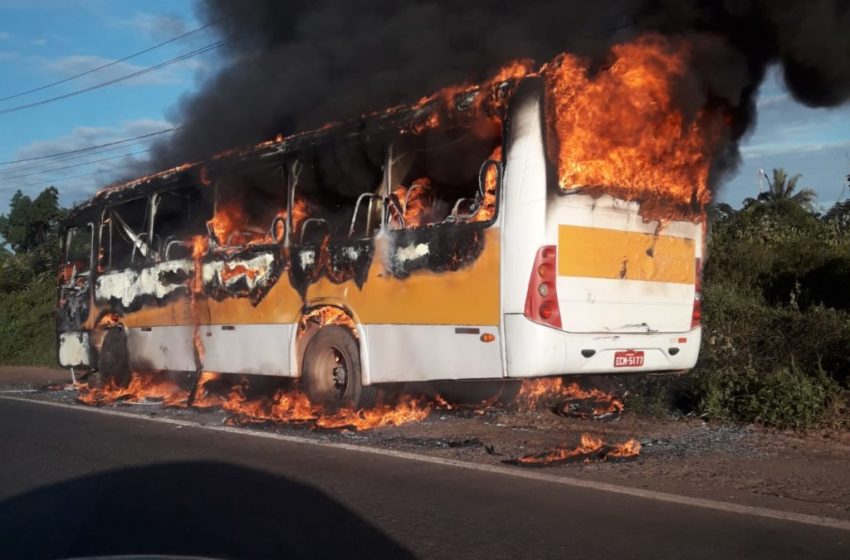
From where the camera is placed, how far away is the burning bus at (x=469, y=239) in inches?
271

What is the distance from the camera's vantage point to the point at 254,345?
9.38 m

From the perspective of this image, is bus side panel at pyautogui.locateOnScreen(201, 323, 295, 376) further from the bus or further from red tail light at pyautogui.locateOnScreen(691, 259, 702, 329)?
red tail light at pyautogui.locateOnScreen(691, 259, 702, 329)

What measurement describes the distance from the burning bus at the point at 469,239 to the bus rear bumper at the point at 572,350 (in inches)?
0.6

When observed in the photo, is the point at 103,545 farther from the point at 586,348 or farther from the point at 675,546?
the point at 586,348

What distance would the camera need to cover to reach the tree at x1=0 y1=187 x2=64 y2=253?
3191 cm

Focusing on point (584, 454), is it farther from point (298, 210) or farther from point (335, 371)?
point (298, 210)

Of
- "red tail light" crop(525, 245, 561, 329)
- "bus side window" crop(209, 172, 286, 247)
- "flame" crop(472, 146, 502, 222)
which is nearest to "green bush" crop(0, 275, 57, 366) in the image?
"bus side window" crop(209, 172, 286, 247)

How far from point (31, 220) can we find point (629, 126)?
29.8m

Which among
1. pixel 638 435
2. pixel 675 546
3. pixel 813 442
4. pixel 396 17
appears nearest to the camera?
pixel 675 546

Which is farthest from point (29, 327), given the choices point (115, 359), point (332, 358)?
point (332, 358)

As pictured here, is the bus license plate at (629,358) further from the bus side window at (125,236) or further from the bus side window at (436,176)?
the bus side window at (125,236)

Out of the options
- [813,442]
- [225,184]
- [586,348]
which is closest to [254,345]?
[225,184]

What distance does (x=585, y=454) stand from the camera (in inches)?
260

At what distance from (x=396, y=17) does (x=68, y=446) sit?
23.3 ft
